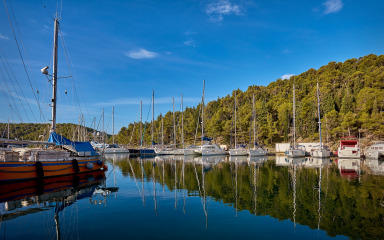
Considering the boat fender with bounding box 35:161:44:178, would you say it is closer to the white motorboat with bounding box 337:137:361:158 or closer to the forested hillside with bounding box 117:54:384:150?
the forested hillside with bounding box 117:54:384:150

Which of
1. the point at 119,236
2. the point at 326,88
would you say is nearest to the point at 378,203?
the point at 119,236

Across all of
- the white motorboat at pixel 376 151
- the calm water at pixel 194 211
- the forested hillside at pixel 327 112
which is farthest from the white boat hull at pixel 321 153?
the calm water at pixel 194 211

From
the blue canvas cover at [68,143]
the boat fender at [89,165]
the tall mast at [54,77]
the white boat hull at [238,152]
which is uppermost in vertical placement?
the tall mast at [54,77]

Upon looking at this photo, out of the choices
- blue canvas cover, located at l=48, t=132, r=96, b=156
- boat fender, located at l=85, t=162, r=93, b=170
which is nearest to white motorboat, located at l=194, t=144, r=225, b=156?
blue canvas cover, located at l=48, t=132, r=96, b=156

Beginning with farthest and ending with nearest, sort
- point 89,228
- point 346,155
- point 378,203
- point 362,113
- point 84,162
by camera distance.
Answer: point 362,113
point 346,155
point 84,162
point 378,203
point 89,228

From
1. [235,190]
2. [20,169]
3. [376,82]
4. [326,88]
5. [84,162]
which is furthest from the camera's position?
[326,88]

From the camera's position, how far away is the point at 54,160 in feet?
69.5

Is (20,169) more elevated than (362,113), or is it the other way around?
(362,113)

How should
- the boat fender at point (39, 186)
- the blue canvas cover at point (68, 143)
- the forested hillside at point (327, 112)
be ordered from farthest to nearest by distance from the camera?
the forested hillside at point (327, 112) < the blue canvas cover at point (68, 143) < the boat fender at point (39, 186)

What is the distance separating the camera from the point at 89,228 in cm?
982

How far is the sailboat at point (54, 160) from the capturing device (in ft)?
60.7

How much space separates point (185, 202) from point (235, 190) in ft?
15.3

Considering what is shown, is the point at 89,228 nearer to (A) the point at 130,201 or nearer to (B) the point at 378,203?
(A) the point at 130,201

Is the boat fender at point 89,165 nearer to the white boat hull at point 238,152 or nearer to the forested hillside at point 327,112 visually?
the forested hillside at point 327,112
